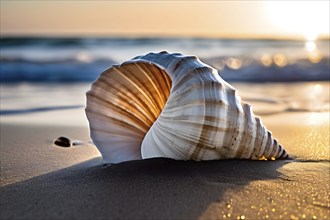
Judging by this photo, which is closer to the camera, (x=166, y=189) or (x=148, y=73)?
(x=166, y=189)

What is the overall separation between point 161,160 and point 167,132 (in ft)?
0.60

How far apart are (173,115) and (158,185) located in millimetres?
377

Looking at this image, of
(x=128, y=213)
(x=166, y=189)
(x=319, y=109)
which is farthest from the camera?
(x=319, y=109)

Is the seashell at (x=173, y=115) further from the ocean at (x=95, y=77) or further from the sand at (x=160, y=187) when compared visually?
the ocean at (x=95, y=77)

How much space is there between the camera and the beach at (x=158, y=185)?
169 cm

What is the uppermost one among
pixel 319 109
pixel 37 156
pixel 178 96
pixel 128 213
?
pixel 178 96

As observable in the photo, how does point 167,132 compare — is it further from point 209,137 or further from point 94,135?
point 94,135

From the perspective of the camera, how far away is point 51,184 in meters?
2.09

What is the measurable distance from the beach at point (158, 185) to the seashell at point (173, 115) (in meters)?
0.09

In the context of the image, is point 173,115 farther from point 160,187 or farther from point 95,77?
point 95,77

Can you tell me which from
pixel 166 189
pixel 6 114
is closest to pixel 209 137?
pixel 166 189

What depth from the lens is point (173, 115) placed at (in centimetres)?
214

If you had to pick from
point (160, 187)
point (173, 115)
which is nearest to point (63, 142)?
point (173, 115)

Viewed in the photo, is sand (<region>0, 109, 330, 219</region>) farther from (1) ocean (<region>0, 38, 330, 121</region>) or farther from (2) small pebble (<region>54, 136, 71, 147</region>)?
(1) ocean (<region>0, 38, 330, 121</region>)
